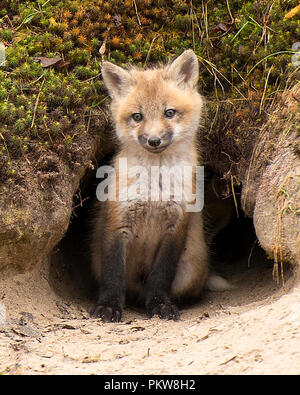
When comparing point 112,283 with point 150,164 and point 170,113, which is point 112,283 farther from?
Result: point 170,113

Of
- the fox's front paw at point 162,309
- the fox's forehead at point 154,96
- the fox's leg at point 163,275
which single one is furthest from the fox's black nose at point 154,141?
the fox's front paw at point 162,309

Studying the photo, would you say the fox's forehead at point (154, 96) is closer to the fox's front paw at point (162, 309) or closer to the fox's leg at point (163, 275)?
the fox's leg at point (163, 275)

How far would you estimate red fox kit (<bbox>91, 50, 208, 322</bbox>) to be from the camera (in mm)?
4879

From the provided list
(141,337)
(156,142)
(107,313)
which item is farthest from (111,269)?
(156,142)

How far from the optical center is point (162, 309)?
15.7ft

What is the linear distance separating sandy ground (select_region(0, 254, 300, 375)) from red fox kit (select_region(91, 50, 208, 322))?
0.37m

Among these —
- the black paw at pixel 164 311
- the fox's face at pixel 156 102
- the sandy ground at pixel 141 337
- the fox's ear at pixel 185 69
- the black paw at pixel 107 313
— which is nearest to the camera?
the sandy ground at pixel 141 337

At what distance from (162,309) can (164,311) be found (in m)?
0.03

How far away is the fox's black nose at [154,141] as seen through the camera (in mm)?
4637

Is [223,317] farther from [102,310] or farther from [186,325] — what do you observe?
[102,310]

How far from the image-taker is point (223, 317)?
4.13 m

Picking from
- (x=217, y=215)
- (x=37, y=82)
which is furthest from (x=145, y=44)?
(x=217, y=215)

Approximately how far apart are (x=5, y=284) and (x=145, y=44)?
2884 millimetres

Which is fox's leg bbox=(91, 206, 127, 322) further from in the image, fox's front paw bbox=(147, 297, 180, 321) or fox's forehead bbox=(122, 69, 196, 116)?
fox's forehead bbox=(122, 69, 196, 116)
